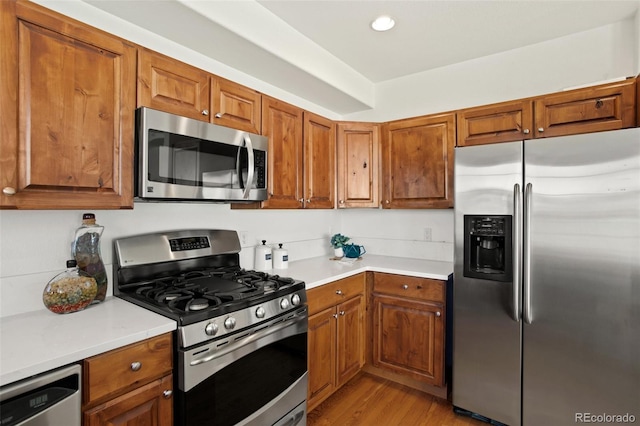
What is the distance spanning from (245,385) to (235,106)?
1548mm

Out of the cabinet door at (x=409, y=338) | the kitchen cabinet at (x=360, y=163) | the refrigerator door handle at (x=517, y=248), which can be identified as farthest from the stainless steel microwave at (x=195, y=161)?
the refrigerator door handle at (x=517, y=248)

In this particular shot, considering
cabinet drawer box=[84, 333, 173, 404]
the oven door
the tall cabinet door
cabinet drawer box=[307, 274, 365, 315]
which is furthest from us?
cabinet drawer box=[307, 274, 365, 315]

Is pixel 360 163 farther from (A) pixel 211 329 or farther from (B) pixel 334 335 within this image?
(A) pixel 211 329

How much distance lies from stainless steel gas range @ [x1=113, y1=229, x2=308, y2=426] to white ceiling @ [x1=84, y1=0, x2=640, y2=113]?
1.18 m

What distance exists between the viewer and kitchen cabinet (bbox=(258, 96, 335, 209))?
2.22 meters

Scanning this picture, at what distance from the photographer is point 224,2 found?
5.92 ft

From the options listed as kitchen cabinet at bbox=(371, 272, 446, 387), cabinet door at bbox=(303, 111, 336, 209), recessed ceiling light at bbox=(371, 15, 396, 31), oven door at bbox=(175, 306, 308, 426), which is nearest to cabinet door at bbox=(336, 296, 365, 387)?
Result: kitchen cabinet at bbox=(371, 272, 446, 387)

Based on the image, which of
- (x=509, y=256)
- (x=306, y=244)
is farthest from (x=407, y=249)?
(x=509, y=256)

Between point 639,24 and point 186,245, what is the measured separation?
317 cm

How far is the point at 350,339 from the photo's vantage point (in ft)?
8.05

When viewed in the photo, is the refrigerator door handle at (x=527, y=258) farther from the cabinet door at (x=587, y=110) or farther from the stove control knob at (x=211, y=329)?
the stove control knob at (x=211, y=329)

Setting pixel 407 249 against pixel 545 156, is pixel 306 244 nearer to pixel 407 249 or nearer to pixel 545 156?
pixel 407 249

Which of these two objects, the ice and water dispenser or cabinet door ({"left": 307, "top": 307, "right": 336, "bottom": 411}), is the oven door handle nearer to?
cabinet door ({"left": 307, "top": 307, "right": 336, "bottom": 411})

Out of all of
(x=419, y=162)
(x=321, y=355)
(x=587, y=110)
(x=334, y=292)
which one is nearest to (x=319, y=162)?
(x=419, y=162)
